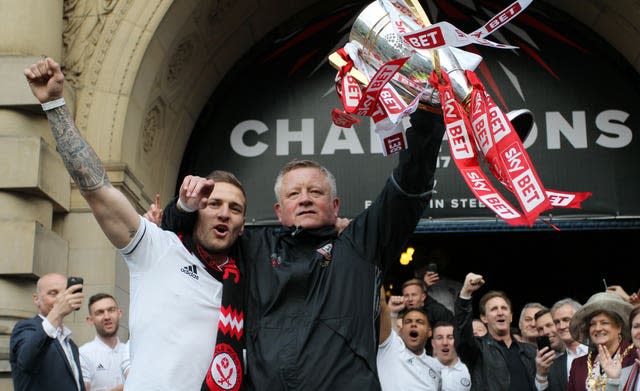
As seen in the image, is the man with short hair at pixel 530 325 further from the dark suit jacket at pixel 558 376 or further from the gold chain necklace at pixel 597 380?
the gold chain necklace at pixel 597 380

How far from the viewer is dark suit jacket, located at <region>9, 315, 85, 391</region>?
7037 mm

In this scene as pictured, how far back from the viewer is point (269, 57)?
43.1ft

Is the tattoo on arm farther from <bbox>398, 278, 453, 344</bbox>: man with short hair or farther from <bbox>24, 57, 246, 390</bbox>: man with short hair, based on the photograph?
<bbox>398, 278, 453, 344</bbox>: man with short hair

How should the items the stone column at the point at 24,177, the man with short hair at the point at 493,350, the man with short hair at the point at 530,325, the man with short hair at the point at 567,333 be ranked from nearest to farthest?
the man with short hair at the point at 493,350, the man with short hair at the point at 567,333, the stone column at the point at 24,177, the man with short hair at the point at 530,325

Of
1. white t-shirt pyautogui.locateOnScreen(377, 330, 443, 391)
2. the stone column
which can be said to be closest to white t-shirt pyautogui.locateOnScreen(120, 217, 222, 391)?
white t-shirt pyautogui.locateOnScreen(377, 330, 443, 391)

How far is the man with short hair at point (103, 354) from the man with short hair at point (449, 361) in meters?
2.80

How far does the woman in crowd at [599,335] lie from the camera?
743cm

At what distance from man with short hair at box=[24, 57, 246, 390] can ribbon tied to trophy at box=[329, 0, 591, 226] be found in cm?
81

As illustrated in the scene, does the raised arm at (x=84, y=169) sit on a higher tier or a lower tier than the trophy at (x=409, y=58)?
lower

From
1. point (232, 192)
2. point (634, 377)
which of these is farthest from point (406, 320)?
point (232, 192)

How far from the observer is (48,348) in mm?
7250

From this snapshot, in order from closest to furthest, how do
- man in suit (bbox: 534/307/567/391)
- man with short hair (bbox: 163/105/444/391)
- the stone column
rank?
man with short hair (bbox: 163/105/444/391)
man in suit (bbox: 534/307/567/391)
the stone column

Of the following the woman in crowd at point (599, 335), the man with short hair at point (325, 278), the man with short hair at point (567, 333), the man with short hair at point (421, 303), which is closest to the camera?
the man with short hair at point (325, 278)

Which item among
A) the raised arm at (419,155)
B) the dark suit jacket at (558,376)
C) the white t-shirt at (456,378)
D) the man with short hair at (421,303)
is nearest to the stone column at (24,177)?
the man with short hair at (421,303)
